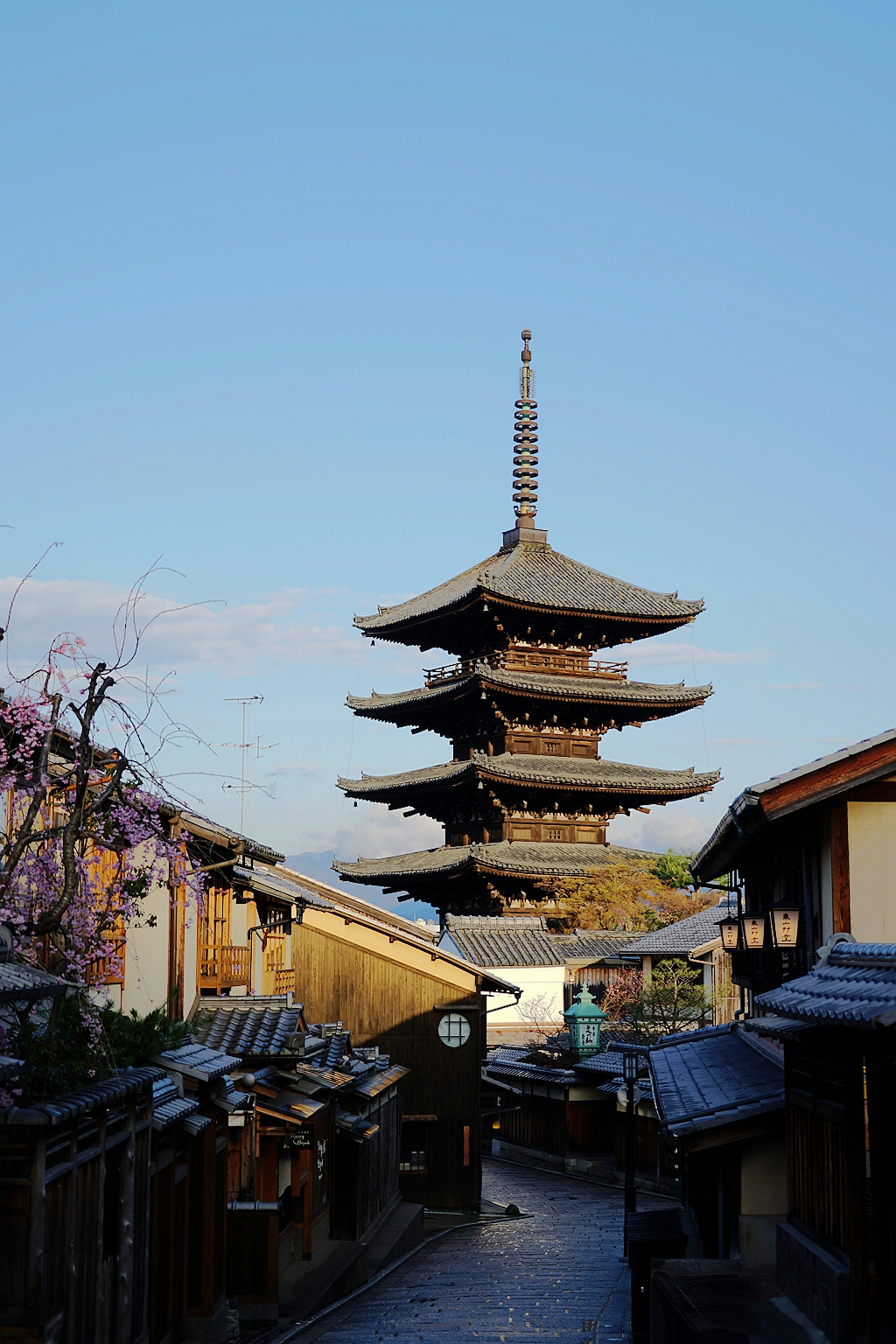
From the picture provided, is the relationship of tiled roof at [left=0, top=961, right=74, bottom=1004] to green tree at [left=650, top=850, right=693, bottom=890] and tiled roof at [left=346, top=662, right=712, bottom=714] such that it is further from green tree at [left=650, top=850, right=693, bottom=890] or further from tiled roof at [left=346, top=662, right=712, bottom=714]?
green tree at [left=650, top=850, right=693, bottom=890]

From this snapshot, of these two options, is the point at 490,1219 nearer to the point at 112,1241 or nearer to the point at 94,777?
the point at 94,777

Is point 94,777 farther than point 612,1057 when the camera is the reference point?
No

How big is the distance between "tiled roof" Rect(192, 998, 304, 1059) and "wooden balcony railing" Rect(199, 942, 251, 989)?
1132 mm

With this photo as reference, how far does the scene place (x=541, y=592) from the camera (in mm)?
52031

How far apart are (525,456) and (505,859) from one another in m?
18.2

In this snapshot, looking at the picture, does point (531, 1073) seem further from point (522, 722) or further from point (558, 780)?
point (522, 722)

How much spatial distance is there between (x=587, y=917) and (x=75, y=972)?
4009cm

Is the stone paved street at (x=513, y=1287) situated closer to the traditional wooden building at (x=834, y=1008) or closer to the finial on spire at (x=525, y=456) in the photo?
the traditional wooden building at (x=834, y=1008)

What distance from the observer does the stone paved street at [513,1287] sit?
16.1 metres

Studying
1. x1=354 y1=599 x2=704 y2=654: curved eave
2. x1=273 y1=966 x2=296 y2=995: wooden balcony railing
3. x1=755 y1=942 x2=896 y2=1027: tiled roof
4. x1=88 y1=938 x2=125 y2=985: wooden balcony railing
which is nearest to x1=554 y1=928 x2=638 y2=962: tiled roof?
x1=354 y1=599 x2=704 y2=654: curved eave

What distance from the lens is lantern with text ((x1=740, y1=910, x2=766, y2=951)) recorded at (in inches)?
648

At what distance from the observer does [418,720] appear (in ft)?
183

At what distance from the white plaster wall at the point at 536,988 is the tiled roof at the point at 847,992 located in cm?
3718

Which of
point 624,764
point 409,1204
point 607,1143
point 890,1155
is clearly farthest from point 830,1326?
point 624,764
